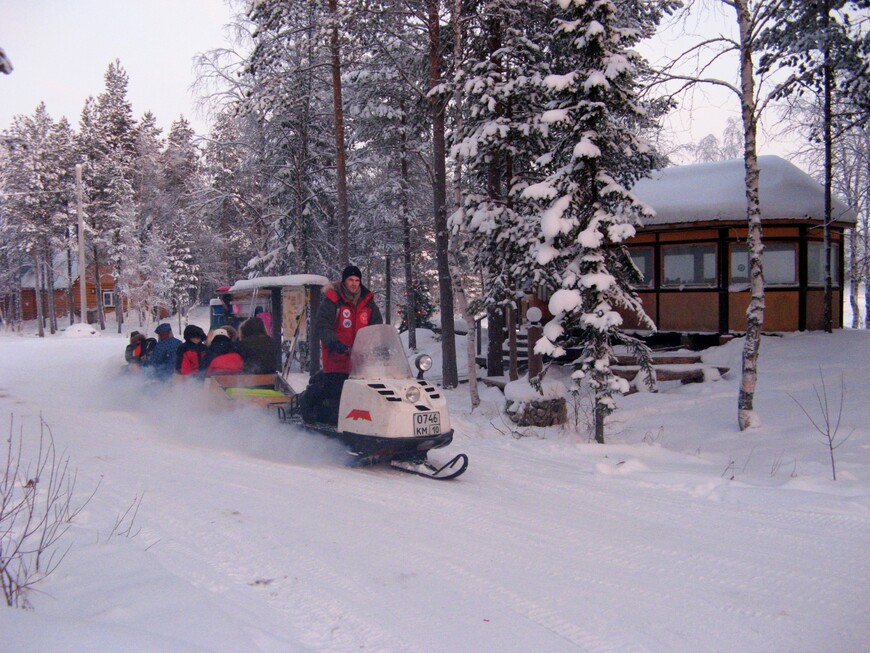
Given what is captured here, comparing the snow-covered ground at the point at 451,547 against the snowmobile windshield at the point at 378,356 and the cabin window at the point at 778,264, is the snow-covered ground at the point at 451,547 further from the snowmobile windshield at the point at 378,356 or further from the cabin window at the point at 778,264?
the cabin window at the point at 778,264

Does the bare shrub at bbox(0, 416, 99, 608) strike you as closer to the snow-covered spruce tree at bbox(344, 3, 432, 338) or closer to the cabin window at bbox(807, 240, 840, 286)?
the snow-covered spruce tree at bbox(344, 3, 432, 338)

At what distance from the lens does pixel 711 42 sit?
9719 millimetres

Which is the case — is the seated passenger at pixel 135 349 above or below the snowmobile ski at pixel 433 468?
above

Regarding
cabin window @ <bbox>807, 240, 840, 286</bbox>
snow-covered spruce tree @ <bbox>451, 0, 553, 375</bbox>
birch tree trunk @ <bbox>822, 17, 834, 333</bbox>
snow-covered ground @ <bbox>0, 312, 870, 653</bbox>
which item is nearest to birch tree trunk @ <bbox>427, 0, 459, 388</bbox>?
snow-covered spruce tree @ <bbox>451, 0, 553, 375</bbox>

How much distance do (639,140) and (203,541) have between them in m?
7.52

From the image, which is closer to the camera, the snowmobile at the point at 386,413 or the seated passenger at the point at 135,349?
the snowmobile at the point at 386,413

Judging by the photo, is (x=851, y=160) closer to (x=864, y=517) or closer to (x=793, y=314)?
(x=793, y=314)

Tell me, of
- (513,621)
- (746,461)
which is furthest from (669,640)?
(746,461)

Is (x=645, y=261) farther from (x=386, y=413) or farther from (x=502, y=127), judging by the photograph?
(x=386, y=413)

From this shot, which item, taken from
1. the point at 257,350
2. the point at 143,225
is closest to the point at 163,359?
the point at 257,350

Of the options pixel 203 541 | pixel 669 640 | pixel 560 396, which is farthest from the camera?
pixel 560 396

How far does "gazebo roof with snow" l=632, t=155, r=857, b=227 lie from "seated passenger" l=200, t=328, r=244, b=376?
9941 mm

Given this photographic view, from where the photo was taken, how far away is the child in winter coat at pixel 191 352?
33.3 feet

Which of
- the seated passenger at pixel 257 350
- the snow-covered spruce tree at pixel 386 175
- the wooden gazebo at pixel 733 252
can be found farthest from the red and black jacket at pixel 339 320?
the wooden gazebo at pixel 733 252
